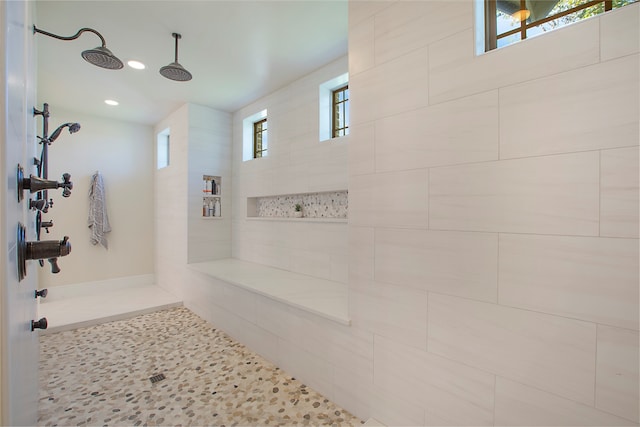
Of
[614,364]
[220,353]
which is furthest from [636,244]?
[220,353]

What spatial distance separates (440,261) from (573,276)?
488 millimetres

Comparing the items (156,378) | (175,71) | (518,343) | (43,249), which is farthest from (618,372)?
(175,71)

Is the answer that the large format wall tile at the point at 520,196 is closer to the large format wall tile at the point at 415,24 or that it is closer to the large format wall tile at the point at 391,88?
the large format wall tile at the point at 391,88

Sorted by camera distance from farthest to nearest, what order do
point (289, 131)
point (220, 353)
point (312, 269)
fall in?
point (289, 131), point (312, 269), point (220, 353)

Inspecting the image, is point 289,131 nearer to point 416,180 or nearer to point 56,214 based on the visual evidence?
point 416,180

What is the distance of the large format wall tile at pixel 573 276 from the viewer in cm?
95

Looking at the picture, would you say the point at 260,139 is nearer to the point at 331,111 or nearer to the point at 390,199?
the point at 331,111

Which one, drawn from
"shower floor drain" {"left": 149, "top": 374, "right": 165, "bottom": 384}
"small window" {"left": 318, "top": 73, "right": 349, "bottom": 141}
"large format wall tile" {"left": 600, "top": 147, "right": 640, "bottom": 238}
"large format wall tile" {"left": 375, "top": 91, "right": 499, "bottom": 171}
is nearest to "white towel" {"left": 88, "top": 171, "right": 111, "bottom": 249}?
"shower floor drain" {"left": 149, "top": 374, "right": 165, "bottom": 384}

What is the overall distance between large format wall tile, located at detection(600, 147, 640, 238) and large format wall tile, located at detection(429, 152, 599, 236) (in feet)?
0.07

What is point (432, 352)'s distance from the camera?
55.0 inches

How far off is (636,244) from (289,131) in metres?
3.05

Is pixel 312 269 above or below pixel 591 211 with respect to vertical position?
below

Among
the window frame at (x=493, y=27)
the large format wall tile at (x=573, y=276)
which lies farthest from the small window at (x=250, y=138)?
the large format wall tile at (x=573, y=276)

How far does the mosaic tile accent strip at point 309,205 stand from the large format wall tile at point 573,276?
1799mm
